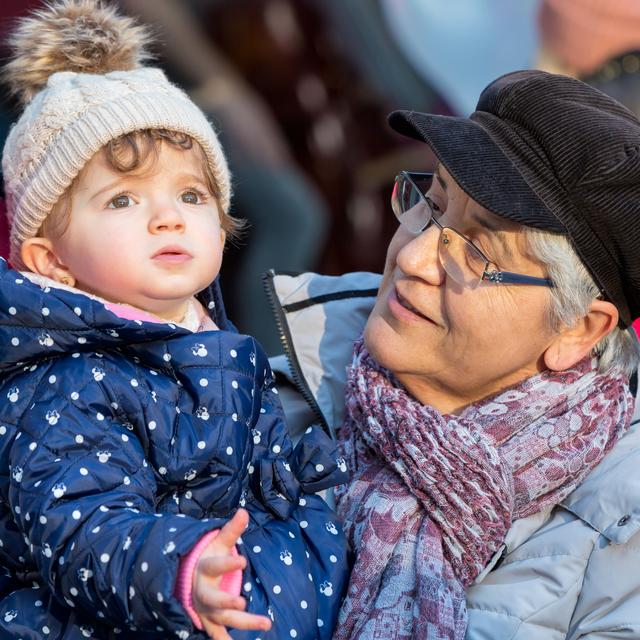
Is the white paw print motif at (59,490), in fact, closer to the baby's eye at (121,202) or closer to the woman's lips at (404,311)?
the baby's eye at (121,202)

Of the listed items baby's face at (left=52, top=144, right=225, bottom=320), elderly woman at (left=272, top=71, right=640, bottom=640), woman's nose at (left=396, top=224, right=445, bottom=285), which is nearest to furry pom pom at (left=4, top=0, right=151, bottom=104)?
baby's face at (left=52, top=144, right=225, bottom=320)

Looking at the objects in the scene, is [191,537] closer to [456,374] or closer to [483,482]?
[483,482]

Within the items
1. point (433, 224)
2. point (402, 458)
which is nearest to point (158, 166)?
point (433, 224)

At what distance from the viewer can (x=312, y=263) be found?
4.77 m

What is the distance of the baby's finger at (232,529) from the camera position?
148 cm

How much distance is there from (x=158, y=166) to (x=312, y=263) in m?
2.88

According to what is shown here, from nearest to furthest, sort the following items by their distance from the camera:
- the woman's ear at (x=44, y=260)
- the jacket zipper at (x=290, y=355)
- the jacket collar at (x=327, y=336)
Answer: the woman's ear at (x=44, y=260) → the jacket collar at (x=327, y=336) → the jacket zipper at (x=290, y=355)

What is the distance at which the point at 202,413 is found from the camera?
1.80 metres

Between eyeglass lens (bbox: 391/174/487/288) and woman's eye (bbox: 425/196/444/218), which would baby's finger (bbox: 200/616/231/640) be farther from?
woman's eye (bbox: 425/196/444/218)

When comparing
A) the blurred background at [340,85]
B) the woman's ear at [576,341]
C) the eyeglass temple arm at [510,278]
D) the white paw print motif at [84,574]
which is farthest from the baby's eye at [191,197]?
the blurred background at [340,85]

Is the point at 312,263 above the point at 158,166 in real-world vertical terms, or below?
below

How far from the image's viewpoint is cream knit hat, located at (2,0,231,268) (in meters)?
1.89

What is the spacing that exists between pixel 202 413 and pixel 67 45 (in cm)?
94

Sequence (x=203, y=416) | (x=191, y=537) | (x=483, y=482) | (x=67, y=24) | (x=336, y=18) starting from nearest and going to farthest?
(x=191, y=537), (x=203, y=416), (x=483, y=482), (x=67, y=24), (x=336, y=18)
